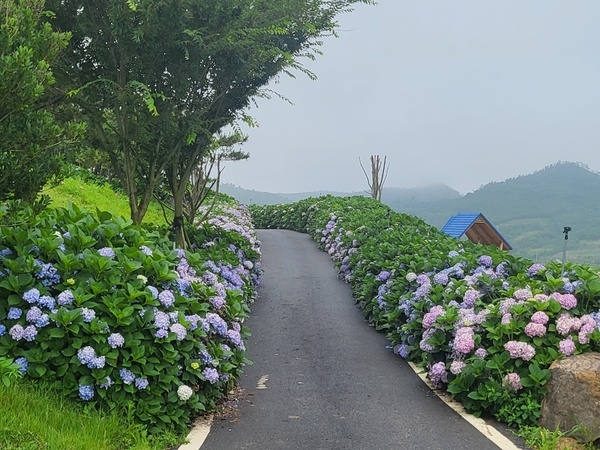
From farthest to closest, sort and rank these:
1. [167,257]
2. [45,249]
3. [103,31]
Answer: [103,31] < [167,257] < [45,249]

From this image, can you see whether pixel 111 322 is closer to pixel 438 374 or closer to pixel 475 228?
pixel 438 374

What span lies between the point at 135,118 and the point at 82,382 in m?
4.34

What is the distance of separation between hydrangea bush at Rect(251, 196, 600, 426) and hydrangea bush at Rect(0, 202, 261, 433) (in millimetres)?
1998

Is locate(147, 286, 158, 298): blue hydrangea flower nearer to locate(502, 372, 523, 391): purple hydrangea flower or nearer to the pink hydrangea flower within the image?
locate(502, 372, 523, 391): purple hydrangea flower

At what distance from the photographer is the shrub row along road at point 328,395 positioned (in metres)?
4.33

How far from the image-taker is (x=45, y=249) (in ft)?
14.6

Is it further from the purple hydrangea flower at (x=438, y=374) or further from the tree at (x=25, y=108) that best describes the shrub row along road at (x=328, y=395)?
the tree at (x=25, y=108)

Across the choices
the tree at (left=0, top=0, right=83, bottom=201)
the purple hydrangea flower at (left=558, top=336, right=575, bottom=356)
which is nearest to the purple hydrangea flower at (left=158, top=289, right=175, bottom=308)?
the tree at (left=0, top=0, right=83, bottom=201)

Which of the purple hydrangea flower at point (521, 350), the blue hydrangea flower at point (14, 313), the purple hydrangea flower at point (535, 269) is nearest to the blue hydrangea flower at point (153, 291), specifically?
the blue hydrangea flower at point (14, 313)

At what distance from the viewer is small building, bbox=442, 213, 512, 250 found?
16359 millimetres

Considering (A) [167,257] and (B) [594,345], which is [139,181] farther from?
(B) [594,345]

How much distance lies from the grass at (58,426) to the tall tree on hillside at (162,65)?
3432 millimetres

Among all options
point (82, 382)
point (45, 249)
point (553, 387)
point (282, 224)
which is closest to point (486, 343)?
point (553, 387)

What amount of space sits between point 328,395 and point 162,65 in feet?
15.1
